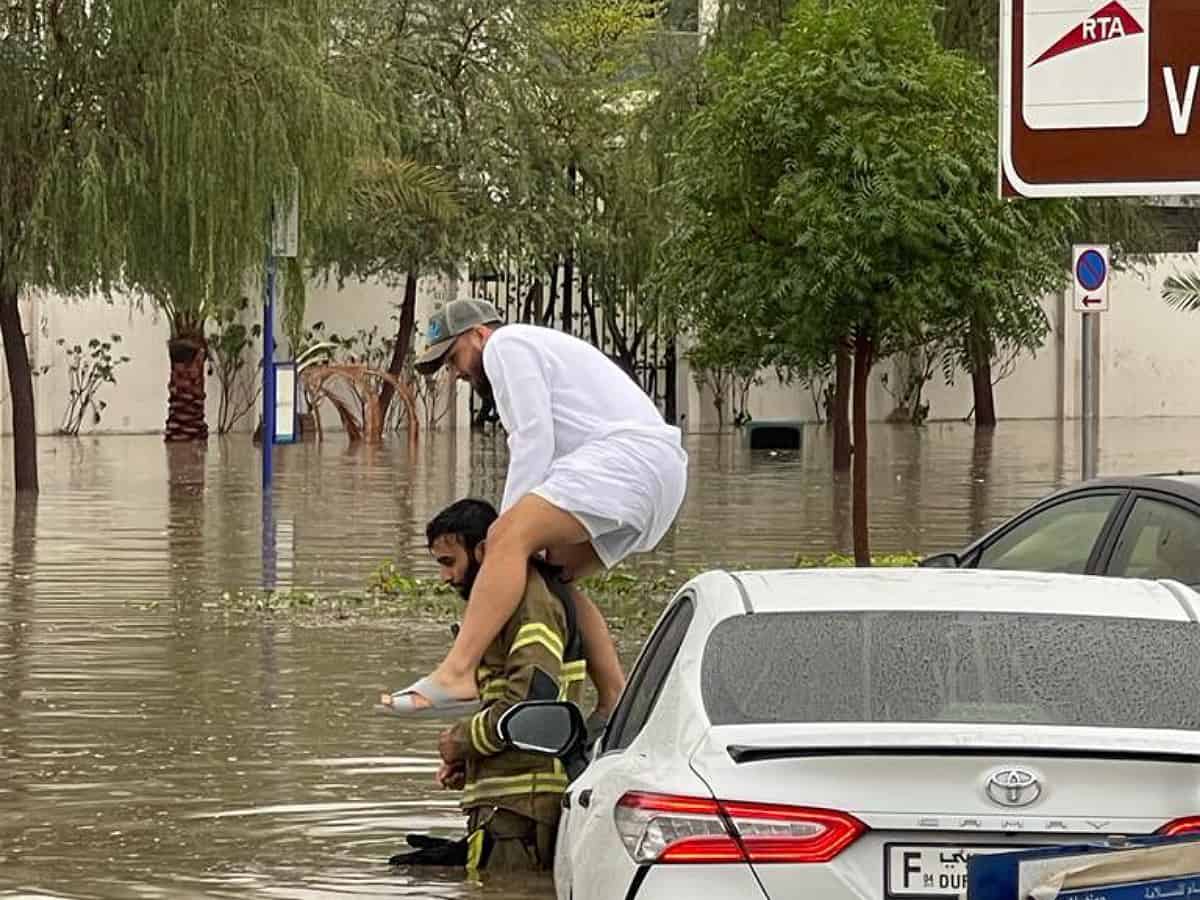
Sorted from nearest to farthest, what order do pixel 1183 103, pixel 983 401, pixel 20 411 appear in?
pixel 1183 103 → pixel 20 411 → pixel 983 401

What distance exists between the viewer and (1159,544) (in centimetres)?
1031

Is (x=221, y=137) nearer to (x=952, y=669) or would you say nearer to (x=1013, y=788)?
(x=952, y=669)

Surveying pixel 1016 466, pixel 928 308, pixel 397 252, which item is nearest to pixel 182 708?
pixel 928 308

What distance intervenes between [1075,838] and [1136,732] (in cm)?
33

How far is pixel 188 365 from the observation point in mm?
42250

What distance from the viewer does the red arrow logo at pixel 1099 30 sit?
878 cm

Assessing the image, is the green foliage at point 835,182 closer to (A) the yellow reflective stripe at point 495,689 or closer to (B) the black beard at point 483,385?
(B) the black beard at point 483,385

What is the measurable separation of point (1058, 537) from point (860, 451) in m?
7.87

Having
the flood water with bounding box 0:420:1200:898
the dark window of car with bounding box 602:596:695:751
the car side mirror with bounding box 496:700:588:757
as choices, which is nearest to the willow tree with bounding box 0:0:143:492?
the flood water with bounding box 0:420:1200:898

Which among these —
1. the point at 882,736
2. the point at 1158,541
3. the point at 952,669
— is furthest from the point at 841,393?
the point at 882,736

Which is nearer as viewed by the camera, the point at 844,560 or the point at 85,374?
the point at 844,560

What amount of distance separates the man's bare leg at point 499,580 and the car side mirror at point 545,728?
1.27 metres

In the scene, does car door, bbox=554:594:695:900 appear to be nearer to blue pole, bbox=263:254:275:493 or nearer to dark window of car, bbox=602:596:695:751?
dark window of car, bbox=602:596:695:751

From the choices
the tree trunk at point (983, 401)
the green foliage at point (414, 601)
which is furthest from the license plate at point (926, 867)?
the tree trunk at point (983, 401)
